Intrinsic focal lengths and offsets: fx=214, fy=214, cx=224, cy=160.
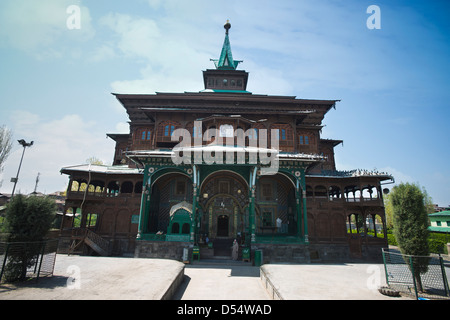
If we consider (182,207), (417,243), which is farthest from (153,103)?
(417,243)

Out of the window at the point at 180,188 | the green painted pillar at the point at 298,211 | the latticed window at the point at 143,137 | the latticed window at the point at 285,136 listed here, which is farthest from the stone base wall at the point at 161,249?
the latticed window at the point at 285,136

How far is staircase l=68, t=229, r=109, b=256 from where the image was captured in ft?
57.6

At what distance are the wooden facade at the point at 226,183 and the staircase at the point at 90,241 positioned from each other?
89cm

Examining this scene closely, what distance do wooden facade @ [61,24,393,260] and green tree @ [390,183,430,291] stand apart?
731 cm

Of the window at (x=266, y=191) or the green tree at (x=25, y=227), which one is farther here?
the window at (x=266, y=191)

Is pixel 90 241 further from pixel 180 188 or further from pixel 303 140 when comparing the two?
pixel 303 140

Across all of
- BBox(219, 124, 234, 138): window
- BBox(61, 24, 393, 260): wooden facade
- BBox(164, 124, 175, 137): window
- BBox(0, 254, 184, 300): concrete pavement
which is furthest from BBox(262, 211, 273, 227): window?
BBox(164, 124, 175, 137): window

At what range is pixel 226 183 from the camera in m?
20.6

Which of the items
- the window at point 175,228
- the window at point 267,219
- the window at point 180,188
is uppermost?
the window at point 180,188

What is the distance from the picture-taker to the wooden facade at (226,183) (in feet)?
55.1

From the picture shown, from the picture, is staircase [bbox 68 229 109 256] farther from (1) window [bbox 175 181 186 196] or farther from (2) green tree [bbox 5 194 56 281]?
(2) green tree [bbox 5 194 56 281]

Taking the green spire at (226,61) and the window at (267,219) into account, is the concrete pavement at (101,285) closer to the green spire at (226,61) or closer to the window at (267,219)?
the window at (267,219)

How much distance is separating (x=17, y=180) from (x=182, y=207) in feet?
63.9
